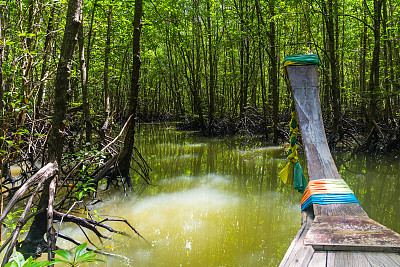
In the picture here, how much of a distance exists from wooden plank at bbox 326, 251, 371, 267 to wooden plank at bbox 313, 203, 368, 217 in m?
0.39

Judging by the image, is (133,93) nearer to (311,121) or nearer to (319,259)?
(311,121)

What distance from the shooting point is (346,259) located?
1121 mm

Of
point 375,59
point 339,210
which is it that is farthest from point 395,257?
point 375,59

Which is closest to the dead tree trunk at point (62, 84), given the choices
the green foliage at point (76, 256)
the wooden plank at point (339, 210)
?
the green foliage at point (76, 256)

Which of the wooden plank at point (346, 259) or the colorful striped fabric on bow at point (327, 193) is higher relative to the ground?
the colorful striped fabric on bow at point (327, 193)

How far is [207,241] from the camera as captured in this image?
3.19 metres

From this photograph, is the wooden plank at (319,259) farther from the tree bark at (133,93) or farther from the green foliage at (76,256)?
the tree bark at (133,93)

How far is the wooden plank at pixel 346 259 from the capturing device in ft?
3.57

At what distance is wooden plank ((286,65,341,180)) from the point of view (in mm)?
2037

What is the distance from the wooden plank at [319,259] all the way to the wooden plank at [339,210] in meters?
0.42

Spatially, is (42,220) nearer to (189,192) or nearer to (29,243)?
(29,243)

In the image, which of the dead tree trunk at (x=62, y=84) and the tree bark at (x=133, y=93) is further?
the tree bark at (x=133, y=93)

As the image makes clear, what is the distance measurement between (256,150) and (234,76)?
4761mm

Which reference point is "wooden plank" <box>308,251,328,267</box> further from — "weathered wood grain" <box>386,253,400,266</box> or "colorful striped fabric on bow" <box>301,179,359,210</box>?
"colorful striped fabric on bow" <box>301,179,359,210</box>
